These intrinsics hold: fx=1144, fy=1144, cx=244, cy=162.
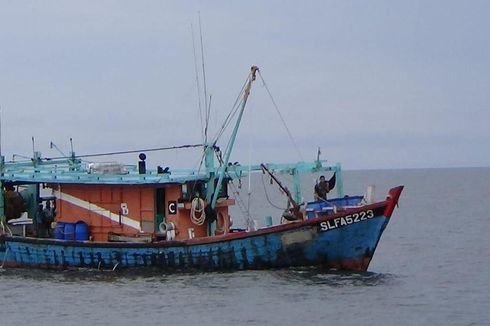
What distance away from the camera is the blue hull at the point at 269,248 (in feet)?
94.9

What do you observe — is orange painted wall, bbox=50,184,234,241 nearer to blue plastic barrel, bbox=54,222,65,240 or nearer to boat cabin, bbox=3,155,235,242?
boat cabin, bbox=3,155,235,242

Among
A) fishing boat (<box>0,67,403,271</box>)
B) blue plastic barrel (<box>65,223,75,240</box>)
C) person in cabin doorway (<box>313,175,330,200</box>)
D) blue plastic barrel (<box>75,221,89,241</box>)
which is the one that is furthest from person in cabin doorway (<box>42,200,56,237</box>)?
person in cabin doorway (<box>313,175,330,200</box>)

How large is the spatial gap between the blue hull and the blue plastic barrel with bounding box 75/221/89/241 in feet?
2.22

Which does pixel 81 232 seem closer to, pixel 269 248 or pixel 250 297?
pixel 269 248

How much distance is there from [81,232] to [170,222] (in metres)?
2.57

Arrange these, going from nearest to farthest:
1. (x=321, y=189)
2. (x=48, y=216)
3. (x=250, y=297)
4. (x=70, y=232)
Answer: (x=250, y=297) < (x=321, y=189) < (x=70, y=232) < (x=48, y=216)

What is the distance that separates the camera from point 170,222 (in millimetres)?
31156

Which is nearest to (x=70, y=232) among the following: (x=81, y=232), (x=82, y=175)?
(x=81, y=232)

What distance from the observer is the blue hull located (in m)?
28.9

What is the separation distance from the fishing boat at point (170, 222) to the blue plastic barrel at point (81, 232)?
3 cm

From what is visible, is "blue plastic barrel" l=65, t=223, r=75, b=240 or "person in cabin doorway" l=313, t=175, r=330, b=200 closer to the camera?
"person in cabin doorway" l=313, t=175, r=330, b=200

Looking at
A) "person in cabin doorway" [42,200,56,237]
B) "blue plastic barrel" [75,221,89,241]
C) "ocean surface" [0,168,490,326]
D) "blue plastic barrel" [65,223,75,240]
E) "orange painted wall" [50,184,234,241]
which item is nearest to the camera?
"ocean surface" [0,168,490,326]

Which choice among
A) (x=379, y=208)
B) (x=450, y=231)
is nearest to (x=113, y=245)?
(x=379, y=208)

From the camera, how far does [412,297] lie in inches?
1104
